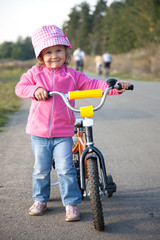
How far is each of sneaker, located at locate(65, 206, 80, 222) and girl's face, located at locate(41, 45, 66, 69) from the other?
130 cm

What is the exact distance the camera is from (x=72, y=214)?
134 inches

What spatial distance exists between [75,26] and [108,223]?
91284 mm

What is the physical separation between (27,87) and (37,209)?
1.13 meters

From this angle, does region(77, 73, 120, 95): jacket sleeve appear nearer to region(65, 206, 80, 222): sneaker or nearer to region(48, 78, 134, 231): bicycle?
region(48, 78, 134, 231): bicycle

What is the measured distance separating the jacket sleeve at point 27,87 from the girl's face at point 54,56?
20 centimetres

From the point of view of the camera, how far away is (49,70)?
3.55 metres

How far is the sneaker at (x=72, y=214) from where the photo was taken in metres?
3.39

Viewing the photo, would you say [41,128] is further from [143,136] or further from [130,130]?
[130,130]

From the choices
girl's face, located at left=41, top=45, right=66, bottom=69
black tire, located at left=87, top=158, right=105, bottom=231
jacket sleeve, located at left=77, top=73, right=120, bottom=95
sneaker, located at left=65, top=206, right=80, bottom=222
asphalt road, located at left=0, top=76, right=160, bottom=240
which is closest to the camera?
black tire, located at left=87, top=158, right=105, bottom=231

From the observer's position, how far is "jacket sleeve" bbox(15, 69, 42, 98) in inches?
129

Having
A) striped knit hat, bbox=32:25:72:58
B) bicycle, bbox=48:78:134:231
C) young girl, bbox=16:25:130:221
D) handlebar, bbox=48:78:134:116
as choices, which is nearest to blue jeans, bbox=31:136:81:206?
young girl, bbox=16:25:130:221

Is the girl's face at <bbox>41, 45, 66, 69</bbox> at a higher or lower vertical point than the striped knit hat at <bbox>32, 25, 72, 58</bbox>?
lower

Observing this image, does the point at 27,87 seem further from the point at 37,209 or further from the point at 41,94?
the point at 37,209

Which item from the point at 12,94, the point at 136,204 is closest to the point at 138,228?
the point at 136,204
